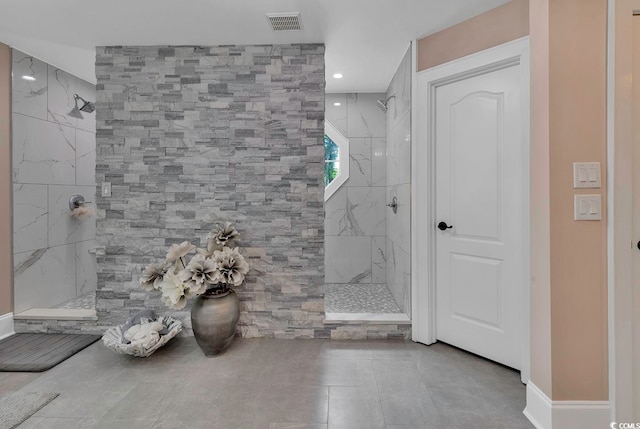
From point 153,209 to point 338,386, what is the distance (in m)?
2.08

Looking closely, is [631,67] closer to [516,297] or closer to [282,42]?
[516,297]

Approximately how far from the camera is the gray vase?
7.87 feet

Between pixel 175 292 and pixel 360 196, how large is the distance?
8.25ft

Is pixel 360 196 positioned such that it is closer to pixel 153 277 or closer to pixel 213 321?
pixel 213 321

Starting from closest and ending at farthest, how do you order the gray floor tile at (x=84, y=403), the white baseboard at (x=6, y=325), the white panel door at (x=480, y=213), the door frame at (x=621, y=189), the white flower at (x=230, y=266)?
1. the door frame at (x=621, y=189)
2. the gray floor tile at (x=84, y=403)
3. the white panel door at (x=480, y=213)
4. the white flower at (x=230, y=266)
5. the white baseboard at (x=6, y=325)

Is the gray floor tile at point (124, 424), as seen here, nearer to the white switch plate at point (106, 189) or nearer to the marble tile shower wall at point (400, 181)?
the white switch plate at point (106, 189)

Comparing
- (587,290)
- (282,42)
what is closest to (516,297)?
(587,290)

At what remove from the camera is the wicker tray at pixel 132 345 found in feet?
7.66

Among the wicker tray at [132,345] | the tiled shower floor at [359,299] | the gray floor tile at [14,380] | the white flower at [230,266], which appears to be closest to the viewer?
the gray floor tile at [14,380]

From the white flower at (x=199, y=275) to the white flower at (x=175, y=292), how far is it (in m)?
0.04

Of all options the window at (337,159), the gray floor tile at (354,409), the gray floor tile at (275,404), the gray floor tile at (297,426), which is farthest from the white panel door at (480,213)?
the window at (337,159)

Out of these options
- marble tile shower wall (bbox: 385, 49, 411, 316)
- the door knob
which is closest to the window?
marble tile shower wall (bbox: 385, 49, 411, 316)

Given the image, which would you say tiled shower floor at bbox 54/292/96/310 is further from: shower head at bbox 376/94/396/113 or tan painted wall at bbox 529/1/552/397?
shower head at bbox 376/94/396/113

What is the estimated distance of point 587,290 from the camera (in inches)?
63.4
